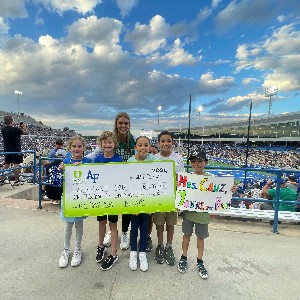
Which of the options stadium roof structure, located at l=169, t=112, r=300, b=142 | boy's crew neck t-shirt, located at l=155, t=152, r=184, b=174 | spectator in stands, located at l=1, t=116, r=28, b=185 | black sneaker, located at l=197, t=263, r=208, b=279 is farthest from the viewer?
stadium roof structure, located at l=169, t=112, r=300, b=142

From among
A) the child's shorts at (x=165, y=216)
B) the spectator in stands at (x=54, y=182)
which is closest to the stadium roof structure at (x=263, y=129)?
the spectator in stands at (x=54, y=182)

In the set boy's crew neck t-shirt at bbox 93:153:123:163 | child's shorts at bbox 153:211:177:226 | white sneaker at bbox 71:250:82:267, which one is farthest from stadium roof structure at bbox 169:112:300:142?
white sneaker at bbox 71:250:82:267

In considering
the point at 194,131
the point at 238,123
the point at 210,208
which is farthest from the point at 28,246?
the point at 194,131

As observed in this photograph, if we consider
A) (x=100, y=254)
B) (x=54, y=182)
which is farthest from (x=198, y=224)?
(x=54, y=182)

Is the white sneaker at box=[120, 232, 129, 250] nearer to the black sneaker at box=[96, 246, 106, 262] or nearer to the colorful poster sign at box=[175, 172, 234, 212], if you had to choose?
the black sneaker at box=[96, 246, 106, 262]

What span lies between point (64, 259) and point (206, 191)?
2108 mm

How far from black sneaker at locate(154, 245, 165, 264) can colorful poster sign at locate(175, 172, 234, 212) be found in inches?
28.1

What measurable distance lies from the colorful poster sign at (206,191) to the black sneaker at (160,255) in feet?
2.34

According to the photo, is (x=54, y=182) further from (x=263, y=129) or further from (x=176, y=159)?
(x=263, y=129)

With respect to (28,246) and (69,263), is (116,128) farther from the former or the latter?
(28,246)

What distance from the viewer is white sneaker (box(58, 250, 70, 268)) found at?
3.22 meters

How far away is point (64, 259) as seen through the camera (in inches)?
130

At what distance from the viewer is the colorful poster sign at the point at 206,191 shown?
3293mm

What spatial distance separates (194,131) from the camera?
88125mm
